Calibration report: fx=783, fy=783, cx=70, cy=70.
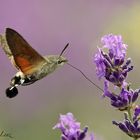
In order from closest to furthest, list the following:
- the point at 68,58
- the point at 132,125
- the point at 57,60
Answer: the point at 132,125 → the point at 57,60 → the point at 68,58

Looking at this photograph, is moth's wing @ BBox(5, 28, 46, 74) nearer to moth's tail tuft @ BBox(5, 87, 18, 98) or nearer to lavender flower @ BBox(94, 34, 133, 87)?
moth's tail tuft @ BBox(5, 87, 18, 98)

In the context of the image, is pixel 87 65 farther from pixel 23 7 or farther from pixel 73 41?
pixel 23 7

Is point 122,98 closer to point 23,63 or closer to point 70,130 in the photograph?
point 70,130

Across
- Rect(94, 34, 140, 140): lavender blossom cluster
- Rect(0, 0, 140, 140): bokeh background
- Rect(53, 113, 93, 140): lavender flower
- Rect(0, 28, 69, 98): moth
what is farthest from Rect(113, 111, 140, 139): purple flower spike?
Rect(0, 0, 140, 140): bokeh background

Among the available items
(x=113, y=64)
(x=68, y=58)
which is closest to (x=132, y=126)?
(x=113, y=64)

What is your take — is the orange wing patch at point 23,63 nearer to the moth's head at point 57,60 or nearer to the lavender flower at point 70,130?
the moth's head at point 57,60

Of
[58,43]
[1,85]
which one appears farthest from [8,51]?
[58,43]

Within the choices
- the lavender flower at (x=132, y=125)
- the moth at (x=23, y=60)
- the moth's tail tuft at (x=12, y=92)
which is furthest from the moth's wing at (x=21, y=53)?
the lavender flower at (x=132, y=125)
